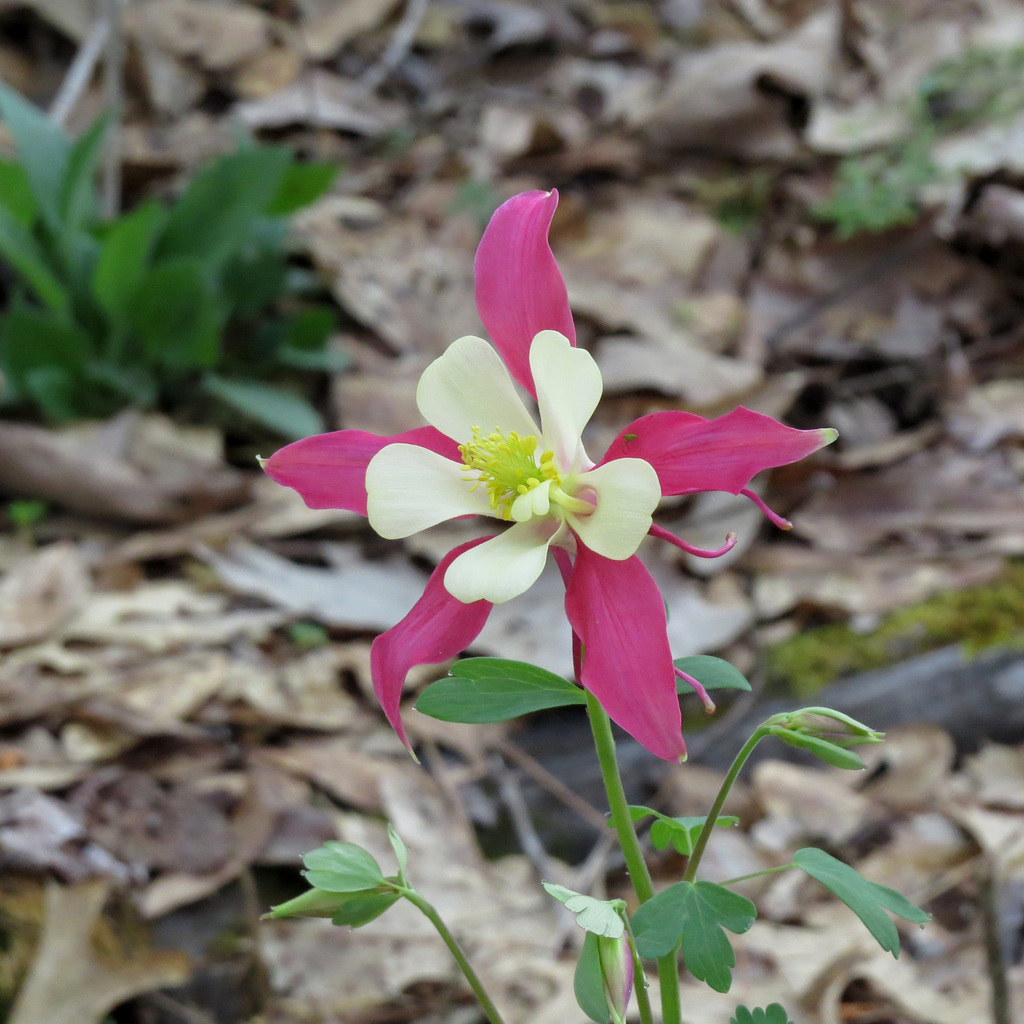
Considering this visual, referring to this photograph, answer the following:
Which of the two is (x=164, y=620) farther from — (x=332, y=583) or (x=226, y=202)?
(x=226, y=202)

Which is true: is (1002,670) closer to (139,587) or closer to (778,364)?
(778,364)

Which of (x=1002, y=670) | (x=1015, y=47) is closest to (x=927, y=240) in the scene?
(x=1015, y=47)

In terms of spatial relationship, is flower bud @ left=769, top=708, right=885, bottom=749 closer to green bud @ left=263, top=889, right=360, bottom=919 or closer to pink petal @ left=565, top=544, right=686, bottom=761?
pink petal @ left=565, top=544, right=686, bottom=761

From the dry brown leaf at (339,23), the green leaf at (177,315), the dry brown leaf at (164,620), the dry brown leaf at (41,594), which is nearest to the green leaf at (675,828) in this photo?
the dry brown leaf at (164,620)

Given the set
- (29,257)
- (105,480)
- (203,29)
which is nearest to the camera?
(105,480)

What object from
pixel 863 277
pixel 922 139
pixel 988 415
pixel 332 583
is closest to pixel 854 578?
pixel 988 415
